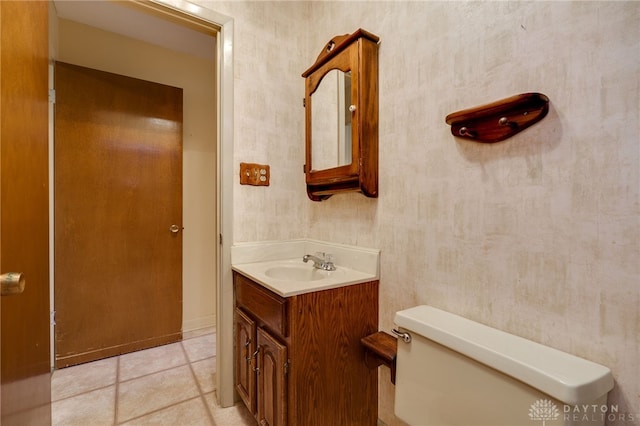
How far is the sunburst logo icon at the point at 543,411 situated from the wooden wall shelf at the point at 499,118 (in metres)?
0.70

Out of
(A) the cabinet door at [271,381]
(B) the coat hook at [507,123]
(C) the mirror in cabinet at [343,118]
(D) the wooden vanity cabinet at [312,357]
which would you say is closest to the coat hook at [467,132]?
(B) the coat hook at [507,123]

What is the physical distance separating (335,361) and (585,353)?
81 cm

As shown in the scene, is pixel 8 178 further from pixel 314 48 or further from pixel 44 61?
pixel 314 48

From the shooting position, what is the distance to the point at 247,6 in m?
1.65

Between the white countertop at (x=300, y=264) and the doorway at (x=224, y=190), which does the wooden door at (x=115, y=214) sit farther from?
the white countertop at (x=300, y=264)

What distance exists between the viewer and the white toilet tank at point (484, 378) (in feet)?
2.15

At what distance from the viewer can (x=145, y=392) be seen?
1723mm

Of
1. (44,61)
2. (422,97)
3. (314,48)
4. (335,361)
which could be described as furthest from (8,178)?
(314,48)

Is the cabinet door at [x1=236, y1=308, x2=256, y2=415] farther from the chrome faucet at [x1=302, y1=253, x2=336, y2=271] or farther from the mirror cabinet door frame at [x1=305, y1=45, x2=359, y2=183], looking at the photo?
the mirror cabinet door frame at [x1=305, y1=45, x2=359, y2=183]

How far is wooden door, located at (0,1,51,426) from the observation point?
0.68 m

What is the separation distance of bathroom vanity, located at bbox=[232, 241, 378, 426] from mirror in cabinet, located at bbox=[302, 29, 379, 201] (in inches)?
18.6

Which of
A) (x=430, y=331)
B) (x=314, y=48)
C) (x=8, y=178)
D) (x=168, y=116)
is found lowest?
(x=430, y=331)

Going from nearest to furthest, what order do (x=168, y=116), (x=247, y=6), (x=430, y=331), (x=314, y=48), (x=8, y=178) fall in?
(x=8, y=178) < (x=430, y=331) < (x=247, y=6) < (x=314, y=48) < (x=168, y=116)

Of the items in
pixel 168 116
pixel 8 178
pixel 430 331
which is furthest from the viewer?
pixel 168 116
